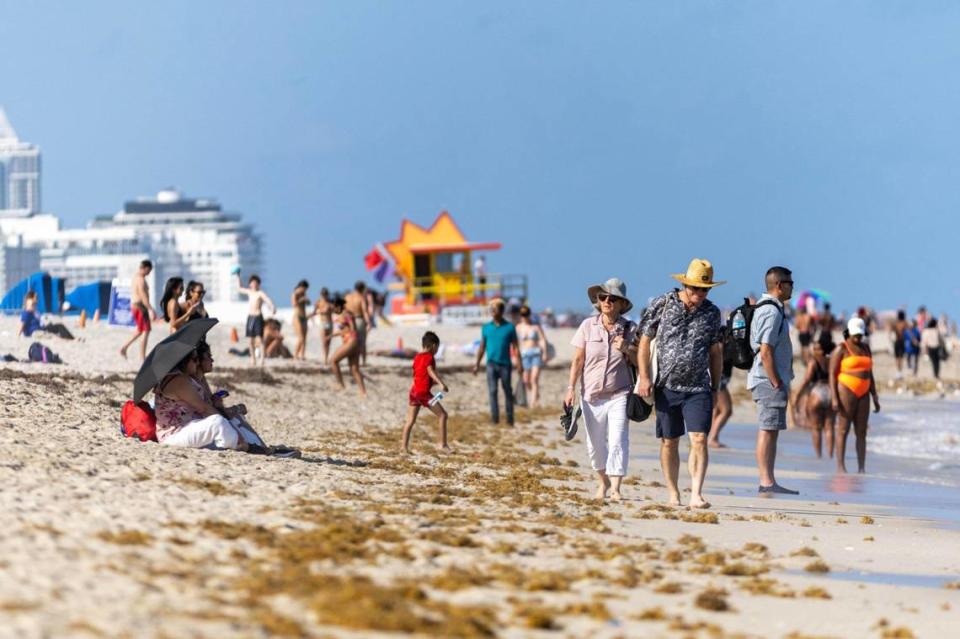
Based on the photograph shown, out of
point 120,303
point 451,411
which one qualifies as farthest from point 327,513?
point 120,303

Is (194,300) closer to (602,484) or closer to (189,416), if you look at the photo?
(189,416)

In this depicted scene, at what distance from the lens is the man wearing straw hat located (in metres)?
9.86

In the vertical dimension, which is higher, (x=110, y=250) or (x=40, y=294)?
(x=110, y=250)

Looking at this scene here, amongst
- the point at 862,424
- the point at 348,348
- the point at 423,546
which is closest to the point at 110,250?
the point at 348,348

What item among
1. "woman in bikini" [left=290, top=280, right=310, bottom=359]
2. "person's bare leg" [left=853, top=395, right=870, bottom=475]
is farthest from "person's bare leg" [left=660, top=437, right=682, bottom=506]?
"woman in bikini" [left=290, top=280, right=310, bottom=359]

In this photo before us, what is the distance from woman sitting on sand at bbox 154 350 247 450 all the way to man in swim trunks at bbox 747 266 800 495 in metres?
3.77

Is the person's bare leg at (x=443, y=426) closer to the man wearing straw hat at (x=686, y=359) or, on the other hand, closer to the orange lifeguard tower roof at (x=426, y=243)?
the man wearing straw hat at (x=686, y=359)

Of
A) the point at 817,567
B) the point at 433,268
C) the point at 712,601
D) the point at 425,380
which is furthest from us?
the point at 433,268

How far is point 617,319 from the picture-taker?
10.2 metres

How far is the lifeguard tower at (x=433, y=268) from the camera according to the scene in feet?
188

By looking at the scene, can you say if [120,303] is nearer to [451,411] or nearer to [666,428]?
[451,411]

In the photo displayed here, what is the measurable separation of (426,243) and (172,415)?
4812cm

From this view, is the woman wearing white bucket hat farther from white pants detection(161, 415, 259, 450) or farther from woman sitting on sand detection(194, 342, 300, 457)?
white pants detection(161, 415, 259, 450)

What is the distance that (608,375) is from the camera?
10117 millimetres
